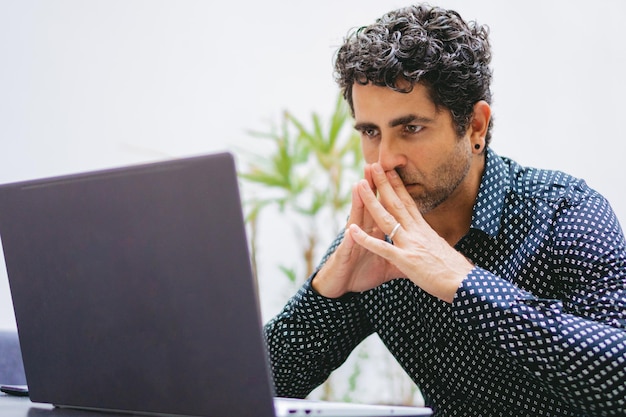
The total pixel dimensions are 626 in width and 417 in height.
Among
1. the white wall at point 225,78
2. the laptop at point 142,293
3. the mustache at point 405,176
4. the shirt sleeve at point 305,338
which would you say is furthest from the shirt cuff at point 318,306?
the white wall at point 225,78

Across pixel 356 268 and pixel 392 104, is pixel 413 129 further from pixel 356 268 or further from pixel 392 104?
pixel 356 268

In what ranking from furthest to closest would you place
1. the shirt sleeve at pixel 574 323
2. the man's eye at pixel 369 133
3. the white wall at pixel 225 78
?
the white wall at pixel 225 78
the man's eye at pixel 369 133
the shirt sleeve at pixel 574 323

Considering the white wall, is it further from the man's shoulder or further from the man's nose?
the man's nose

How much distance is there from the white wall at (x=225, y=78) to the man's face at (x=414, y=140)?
1.55 meters

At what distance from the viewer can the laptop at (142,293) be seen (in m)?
0.79

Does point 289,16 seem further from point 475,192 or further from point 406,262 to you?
point 406,262

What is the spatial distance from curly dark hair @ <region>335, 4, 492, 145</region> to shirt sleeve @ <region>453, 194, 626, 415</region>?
1.37 feet

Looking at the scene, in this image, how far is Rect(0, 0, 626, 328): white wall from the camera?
2820 millimetres

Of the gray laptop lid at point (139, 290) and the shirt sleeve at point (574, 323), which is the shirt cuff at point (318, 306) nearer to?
the shirt sleeve at point (574, 323)

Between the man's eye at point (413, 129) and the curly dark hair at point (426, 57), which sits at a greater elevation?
the curly dark hair at point (426, 57)

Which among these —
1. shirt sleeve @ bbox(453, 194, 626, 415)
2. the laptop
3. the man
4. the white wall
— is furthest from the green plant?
the laptop

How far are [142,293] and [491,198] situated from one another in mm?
828

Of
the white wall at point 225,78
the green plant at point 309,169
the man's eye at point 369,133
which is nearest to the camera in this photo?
the man's eye at point 369,133

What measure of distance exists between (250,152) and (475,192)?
5.39 feet
